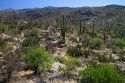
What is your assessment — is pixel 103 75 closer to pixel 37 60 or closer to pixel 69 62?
pixel 37 60

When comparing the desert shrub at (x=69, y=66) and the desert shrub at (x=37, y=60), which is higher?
the desert shrub at (x=37, y=60)

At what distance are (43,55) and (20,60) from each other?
6.00 feet

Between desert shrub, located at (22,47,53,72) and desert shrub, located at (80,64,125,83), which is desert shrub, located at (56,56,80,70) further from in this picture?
desert shrub, located at (80,64,125,83)

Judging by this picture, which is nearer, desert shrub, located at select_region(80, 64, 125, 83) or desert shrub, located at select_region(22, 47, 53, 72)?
desert shrub, located at select_region(80, 64, 125, 83)

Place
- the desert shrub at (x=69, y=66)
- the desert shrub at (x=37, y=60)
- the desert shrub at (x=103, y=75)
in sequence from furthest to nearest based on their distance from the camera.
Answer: the desert shrub at (x=37, y=60) → the desert shrub at (x=69, y=66) → the desert shrub at (x=103, y=75)

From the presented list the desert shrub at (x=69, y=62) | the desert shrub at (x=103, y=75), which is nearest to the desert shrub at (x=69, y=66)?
the desert shrub at (x=69, y=62)

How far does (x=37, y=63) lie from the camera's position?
62.5 ft

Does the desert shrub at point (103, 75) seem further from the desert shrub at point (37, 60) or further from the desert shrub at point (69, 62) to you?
the desert shrub at point (69, 62)

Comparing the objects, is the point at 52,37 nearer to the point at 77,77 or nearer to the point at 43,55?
the point at 43,55

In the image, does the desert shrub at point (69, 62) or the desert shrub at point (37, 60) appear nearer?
the desert shrub at point (37, 60)

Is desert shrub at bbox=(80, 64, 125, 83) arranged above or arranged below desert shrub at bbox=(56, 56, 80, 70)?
above

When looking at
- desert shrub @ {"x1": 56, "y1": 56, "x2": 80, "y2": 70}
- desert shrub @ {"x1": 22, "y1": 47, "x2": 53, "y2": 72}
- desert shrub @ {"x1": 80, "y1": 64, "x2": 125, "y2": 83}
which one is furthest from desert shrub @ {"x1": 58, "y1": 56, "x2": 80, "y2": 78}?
desert shrub @ {"x1": 80, "y1": 64, "x2": 125, "y2": 83}

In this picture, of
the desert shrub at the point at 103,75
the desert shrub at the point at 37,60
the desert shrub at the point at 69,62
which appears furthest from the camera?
the desert shrub at the point at 69,62

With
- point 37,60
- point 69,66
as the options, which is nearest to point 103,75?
point 37,60
